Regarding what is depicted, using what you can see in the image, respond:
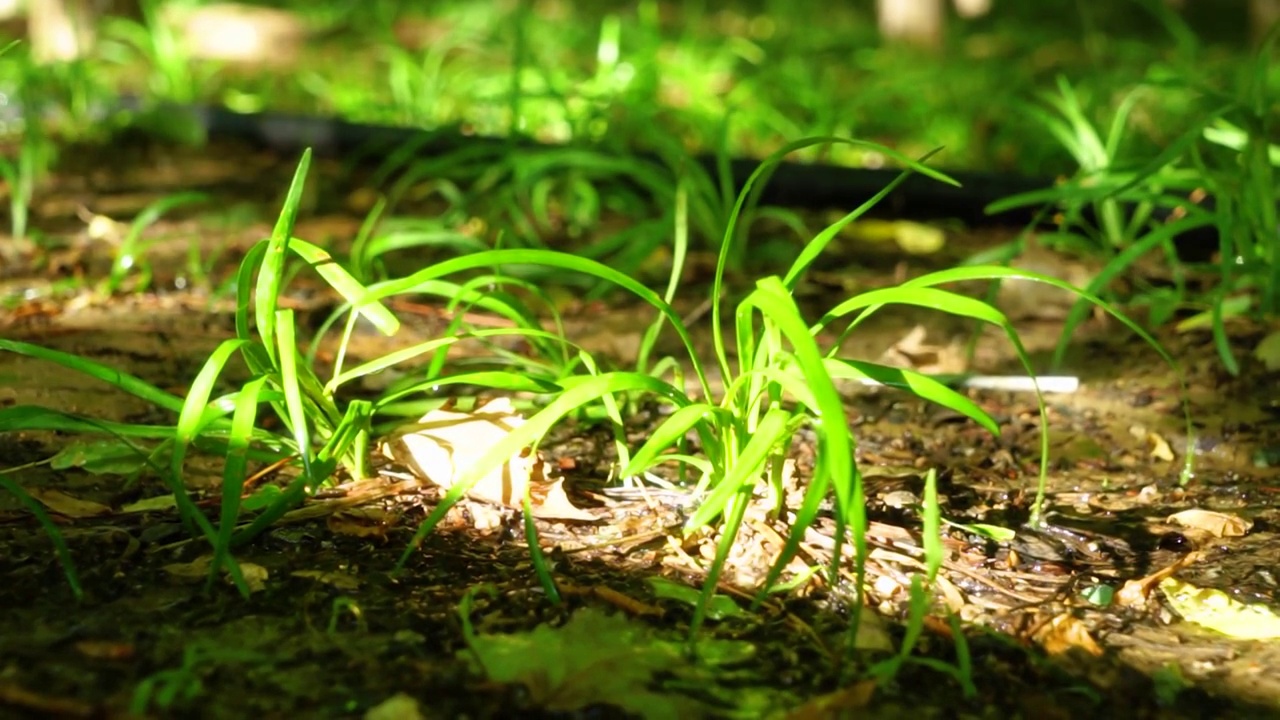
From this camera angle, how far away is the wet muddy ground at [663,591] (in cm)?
110

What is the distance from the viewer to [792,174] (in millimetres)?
3156

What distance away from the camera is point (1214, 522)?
4.89 ft

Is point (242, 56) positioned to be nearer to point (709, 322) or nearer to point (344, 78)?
point (344, 78)

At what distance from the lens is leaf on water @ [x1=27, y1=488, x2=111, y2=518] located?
1.40m

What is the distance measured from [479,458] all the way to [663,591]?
0.32m

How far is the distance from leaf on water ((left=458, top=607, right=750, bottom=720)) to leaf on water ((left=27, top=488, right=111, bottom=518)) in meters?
0.54

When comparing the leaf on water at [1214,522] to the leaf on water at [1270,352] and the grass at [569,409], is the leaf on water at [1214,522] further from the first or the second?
the leaf on water at [1270,352]

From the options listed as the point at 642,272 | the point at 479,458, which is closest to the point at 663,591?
the point at 479,458

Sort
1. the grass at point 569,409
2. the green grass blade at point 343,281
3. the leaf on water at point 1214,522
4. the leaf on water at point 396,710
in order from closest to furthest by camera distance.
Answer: the leaf on water at point 396,710, the grass at point 569,409, the green grass blade at point 343,281, the leaf on water at point 1214,522

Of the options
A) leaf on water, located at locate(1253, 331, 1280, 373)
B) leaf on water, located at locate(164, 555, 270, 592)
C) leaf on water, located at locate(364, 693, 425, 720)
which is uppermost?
leaf on water, located at locate(1253, 331, 1280, 373)

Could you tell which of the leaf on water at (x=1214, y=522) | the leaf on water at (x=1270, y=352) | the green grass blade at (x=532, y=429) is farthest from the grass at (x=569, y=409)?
the leaf on water at (x=1270, y=352)

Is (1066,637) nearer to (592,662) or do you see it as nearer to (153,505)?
(592,662)

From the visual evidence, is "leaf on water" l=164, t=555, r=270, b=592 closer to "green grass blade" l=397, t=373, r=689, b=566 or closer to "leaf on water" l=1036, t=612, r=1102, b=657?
"green grass blade" l=397, t=373, r=689, b=566

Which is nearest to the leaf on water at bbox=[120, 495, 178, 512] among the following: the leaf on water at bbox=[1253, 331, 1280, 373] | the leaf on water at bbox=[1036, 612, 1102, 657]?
the leaf on water at bbox=[1036, 612, 1102, 657]
